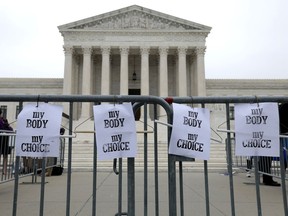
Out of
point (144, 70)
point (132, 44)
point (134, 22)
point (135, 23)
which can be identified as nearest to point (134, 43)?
point (132, 44)

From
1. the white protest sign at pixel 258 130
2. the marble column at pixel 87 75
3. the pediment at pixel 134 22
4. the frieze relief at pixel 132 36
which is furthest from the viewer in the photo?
the pediment at pixel 134 22

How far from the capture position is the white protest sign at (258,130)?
3242 millimetres

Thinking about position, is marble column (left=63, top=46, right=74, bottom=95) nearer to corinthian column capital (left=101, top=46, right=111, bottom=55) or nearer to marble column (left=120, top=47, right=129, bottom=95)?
corinthian column capital (left=101, top=46, right=111, bottom=55)

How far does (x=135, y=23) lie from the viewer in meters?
36.2

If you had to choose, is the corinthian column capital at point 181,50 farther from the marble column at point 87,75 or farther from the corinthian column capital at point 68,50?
the corinthian column capital at point 68,50

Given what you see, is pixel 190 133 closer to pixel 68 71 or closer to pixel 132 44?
pixel 132 44

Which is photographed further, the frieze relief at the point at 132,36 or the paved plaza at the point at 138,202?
the frieze relief at the point at 132,36

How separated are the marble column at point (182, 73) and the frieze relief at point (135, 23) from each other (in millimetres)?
3153

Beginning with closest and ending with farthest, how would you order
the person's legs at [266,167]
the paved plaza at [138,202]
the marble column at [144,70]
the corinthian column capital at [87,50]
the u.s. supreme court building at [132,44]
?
1. the paved plaza at [138,202]
2. the person's legs at [266,167]
3. the marble column at [144,70]
4. the u.s. supreme court building at [132,44]
5. the corinthian column capital at [87,50]

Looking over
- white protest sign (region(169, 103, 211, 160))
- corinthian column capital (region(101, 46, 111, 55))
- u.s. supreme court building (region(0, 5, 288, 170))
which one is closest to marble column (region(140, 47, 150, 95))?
u.s. supreme court building (region(0, 5, 288, 170))

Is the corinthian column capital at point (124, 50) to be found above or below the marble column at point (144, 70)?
above

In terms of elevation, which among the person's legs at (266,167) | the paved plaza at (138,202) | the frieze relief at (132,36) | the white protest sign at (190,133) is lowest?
the paved plaza at (138,202)

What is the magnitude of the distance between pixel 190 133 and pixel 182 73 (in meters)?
32.7

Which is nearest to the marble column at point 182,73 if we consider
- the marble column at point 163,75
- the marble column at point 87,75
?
the marble column at point 163,75
